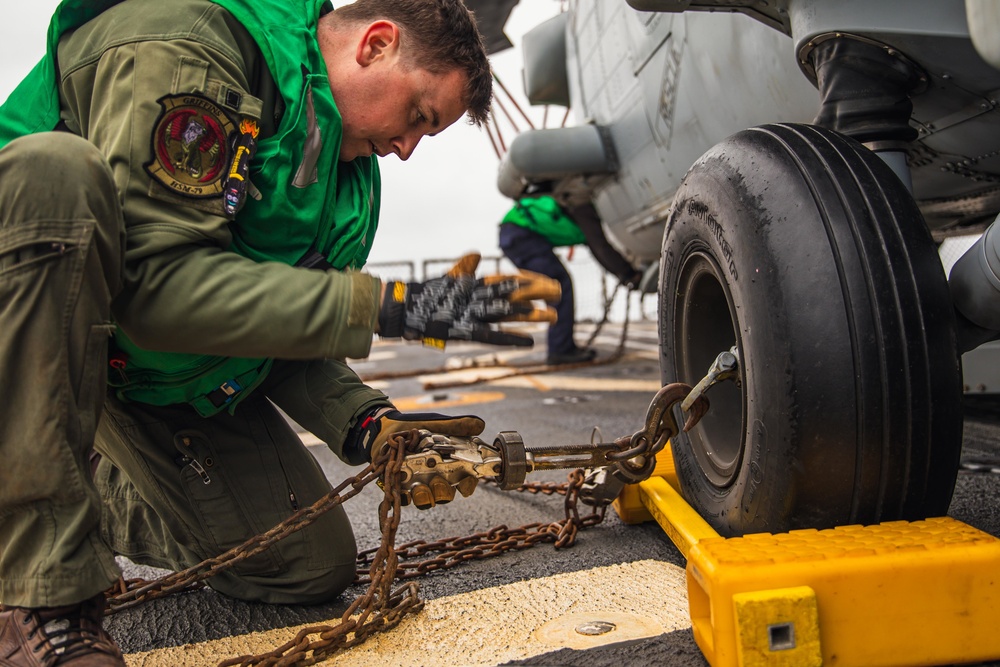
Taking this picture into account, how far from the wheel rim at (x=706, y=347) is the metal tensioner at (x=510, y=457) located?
0.17m


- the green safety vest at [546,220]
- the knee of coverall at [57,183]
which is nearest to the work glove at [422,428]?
the knee of coverall at [57,183]

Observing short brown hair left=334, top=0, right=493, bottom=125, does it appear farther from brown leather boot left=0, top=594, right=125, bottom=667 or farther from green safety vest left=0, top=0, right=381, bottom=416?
brown leather boot left=0, top=594, right=125, bottom=667

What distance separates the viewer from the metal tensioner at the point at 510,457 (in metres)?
1.52

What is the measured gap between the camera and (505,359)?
286 inches

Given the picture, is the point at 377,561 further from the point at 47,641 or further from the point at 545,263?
the point at 545,263

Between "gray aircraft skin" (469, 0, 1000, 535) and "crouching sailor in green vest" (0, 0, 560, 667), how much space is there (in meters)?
0.44

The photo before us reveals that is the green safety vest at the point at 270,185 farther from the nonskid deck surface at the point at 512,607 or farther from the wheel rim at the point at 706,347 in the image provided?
the wheel rim at the point at 706,347

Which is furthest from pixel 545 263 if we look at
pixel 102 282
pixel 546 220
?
pixel 102 282

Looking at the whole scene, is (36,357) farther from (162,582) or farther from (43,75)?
(43,75)

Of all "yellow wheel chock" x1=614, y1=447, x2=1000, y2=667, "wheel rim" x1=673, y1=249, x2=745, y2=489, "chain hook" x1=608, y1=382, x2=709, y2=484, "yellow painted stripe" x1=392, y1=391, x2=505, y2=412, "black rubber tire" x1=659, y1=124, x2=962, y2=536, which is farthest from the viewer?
"yellow painted stripe" x1=392, y1=391, x2=505, y2=412

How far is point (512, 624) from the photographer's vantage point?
1562mm

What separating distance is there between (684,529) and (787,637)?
475 millimetres

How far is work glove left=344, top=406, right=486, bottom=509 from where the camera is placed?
1.52 meters

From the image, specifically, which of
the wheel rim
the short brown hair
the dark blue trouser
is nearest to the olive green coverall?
the short brown hair
